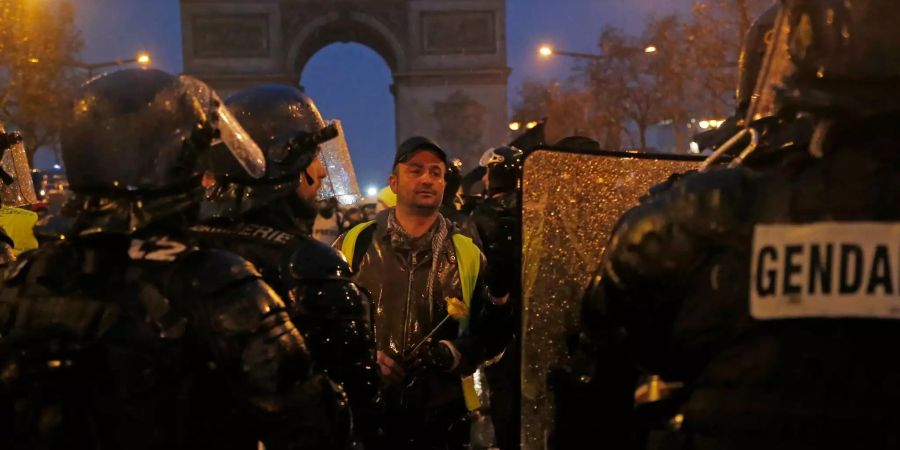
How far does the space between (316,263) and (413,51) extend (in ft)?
119

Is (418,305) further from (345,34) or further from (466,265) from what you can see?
(345,34)

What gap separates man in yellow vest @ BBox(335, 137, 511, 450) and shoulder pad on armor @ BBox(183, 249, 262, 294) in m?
1.73

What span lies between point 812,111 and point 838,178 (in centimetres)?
15

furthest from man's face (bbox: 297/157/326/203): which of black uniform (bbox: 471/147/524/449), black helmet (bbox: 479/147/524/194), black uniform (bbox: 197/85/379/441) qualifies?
black helmet (bbox: 479/147/524/194)

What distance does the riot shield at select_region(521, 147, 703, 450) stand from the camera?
309 cm

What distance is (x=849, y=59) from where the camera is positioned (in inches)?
79.4

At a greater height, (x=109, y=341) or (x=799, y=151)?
(x=799, y=151)

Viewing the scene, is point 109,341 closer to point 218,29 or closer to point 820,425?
point 820,425

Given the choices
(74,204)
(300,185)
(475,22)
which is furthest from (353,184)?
(475,22)

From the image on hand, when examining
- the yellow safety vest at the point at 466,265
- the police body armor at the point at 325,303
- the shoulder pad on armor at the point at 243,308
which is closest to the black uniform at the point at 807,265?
the shoulder pad on armor at the point at 243,308

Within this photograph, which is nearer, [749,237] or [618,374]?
[749,237]

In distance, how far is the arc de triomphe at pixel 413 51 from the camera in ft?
123

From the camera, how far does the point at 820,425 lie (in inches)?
79.0

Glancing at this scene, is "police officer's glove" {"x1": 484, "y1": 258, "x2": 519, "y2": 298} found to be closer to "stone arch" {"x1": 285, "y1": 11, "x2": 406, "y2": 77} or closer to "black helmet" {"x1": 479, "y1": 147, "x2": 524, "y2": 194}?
"black helmet" {"x1": 479, "y1": 147, "x2": 524, "y2": 194}
